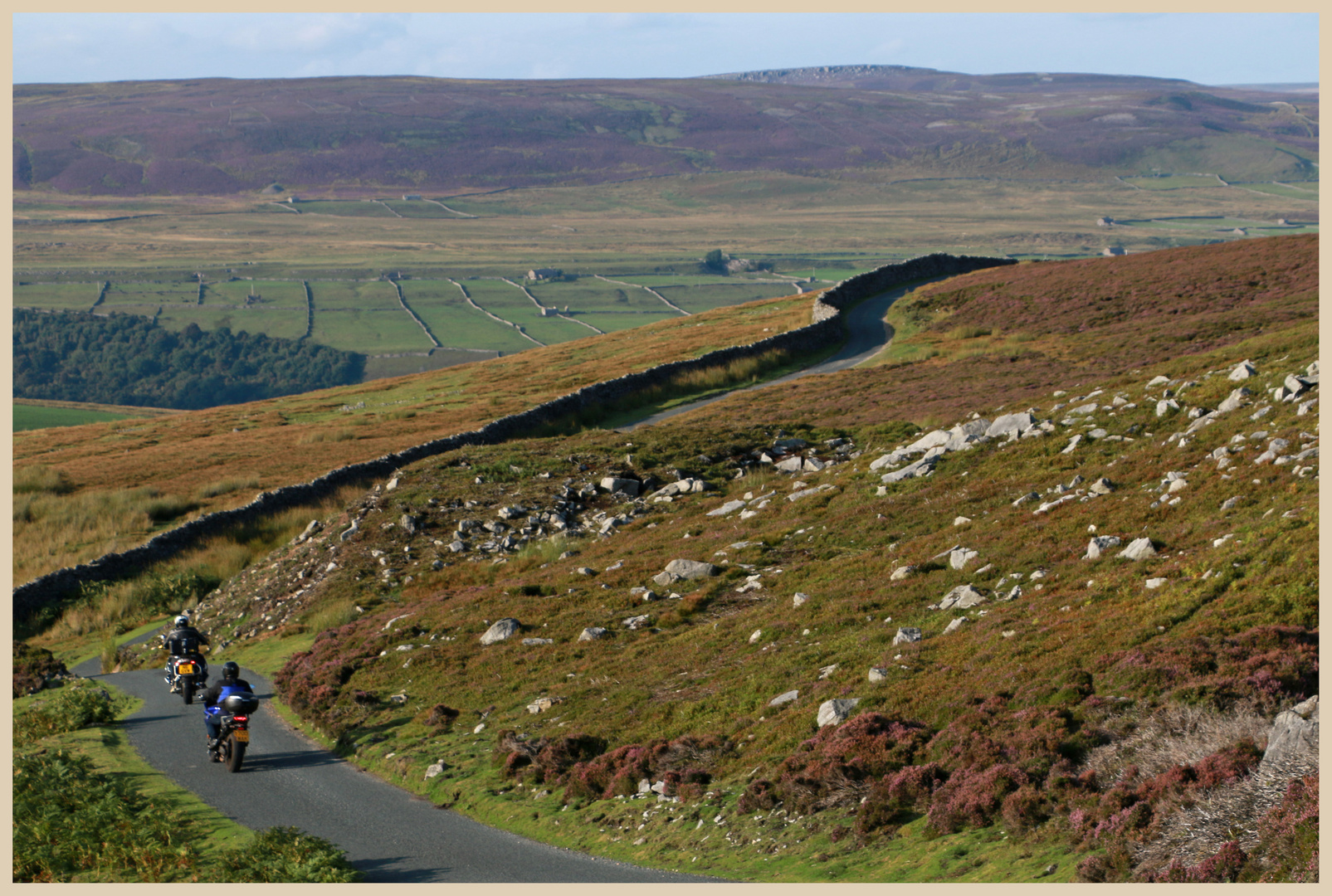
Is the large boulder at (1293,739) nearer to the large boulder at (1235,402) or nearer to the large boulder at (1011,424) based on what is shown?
the large boulder at (1235,402)

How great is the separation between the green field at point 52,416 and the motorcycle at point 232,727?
333ft

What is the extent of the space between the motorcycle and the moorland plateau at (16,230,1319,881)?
1722 millimetres

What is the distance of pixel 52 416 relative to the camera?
385 feet

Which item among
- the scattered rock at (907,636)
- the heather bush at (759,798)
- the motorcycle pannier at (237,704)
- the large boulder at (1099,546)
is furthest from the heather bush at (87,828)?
the large boulder at (1099,546)

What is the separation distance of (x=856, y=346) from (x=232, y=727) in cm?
5146

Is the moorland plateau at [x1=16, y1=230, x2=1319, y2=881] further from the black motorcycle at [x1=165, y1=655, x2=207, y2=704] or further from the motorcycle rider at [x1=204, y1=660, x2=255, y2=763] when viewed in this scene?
the motorcycle rider at [x1=204, y1=660, x2=255, y2=763]

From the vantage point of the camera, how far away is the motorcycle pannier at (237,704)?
1755 cm

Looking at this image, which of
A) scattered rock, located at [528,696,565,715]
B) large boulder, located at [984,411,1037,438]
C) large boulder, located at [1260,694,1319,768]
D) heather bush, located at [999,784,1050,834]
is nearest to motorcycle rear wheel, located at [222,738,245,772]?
scattered rock, located at [528,696,565,715]

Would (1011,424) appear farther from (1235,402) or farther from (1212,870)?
(1212,870)

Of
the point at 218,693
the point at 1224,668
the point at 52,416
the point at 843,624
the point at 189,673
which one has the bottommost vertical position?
the point at 52,416

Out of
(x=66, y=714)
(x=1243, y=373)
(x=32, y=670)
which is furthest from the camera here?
(x=32, y=670)

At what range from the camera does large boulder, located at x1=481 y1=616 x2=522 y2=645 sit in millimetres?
22031

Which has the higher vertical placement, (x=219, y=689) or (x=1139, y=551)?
(x=1139, y=551)

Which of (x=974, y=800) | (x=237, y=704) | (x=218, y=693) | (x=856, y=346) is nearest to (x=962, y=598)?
(x=974, y=800)
